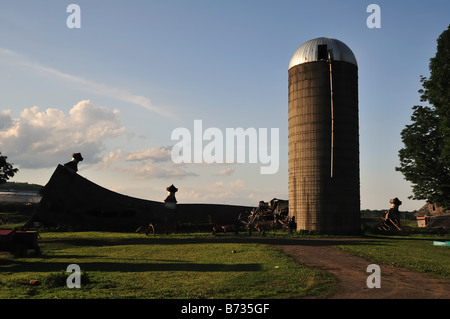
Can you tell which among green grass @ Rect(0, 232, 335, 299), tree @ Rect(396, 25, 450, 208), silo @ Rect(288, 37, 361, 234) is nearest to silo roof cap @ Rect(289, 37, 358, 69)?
Answer: silo @ Rect(288, 37, 361, 234)

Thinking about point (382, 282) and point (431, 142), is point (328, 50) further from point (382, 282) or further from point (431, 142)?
point (382, 282)

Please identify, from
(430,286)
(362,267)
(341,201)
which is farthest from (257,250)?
(341,201)

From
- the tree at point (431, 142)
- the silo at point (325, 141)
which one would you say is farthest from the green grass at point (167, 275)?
the tree at point (431, 142)

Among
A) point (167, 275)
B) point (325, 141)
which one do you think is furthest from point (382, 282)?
point (325, 141)

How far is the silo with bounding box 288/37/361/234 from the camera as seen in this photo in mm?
37812

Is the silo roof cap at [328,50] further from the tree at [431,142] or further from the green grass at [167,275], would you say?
the green grass at [167,275]

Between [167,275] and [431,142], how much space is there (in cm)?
3002

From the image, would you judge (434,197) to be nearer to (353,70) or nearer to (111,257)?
(353,70)

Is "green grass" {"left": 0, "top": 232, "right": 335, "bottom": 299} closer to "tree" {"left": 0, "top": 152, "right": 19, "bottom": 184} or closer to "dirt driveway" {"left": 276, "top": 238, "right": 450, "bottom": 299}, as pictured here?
"dirt driveway" {"left": 276, "top": 238, "right": 450, "bottom": 299}

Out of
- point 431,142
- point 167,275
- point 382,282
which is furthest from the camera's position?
point 431,142

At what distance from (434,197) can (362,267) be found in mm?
23348

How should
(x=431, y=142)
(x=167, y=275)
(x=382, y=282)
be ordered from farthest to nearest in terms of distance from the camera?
(x=431, y=142) < (x=167, y=275) < (x=382, y=282)

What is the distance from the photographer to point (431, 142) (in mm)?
36500

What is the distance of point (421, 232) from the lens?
135ft
